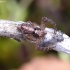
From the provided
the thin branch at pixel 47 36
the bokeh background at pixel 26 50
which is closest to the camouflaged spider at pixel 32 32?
the thin branch at pixel 47 36

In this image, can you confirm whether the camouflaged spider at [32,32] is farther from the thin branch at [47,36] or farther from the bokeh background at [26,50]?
the bokeh background at [26,50]

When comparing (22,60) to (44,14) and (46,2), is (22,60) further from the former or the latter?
(46,2)

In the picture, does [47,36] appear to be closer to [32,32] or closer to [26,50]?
[32,32]

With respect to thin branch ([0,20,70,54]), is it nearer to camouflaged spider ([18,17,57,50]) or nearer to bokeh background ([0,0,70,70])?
camouflaged spider ([18,17,57,50])

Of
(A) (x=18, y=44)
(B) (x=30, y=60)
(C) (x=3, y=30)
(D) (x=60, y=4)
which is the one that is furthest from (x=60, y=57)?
(C) (x=3, y=30)

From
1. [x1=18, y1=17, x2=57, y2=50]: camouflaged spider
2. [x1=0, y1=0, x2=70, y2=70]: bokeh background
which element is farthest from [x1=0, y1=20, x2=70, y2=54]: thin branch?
[x1=0, y1=0, x2=70, y2=70]: bokeh background
